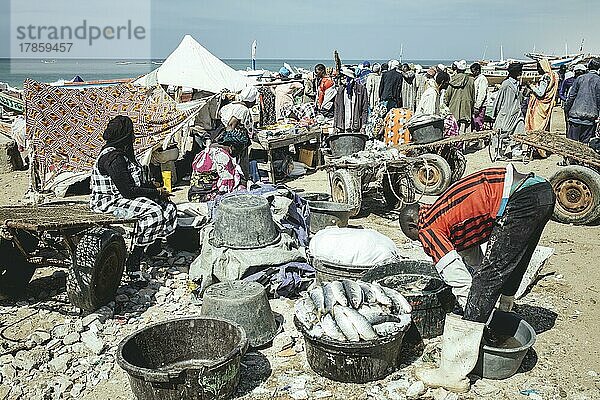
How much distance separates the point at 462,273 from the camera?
385 centimetres

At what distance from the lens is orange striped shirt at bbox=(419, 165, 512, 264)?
3.78 meters

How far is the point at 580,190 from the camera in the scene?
25.7 feet

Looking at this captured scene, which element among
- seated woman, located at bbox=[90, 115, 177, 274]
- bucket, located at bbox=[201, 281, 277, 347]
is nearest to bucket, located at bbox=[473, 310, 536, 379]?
bucket, located at bbox=[201, 281, 277, 347]

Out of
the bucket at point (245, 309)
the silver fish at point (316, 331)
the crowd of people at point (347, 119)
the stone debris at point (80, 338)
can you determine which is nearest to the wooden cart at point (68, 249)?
the stone debris at point (80, 338)

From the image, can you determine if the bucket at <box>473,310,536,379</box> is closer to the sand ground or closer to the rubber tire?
the sand ground

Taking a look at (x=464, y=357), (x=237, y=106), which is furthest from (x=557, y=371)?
(x=237, y=106)

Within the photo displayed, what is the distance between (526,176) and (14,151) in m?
11.4

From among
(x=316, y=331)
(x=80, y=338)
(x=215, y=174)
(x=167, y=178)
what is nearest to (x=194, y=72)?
(x=167, y=178)

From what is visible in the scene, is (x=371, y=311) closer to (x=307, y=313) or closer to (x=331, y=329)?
(x=331, y=329)

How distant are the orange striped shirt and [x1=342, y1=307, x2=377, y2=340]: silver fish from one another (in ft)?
2.15

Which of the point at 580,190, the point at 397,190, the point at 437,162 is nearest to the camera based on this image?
the point at 580,190

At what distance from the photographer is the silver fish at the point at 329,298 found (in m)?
4.07

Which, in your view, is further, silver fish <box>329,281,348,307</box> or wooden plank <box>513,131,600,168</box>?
wooden plank <box>513,131,600,168</box>

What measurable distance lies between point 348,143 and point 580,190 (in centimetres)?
373
